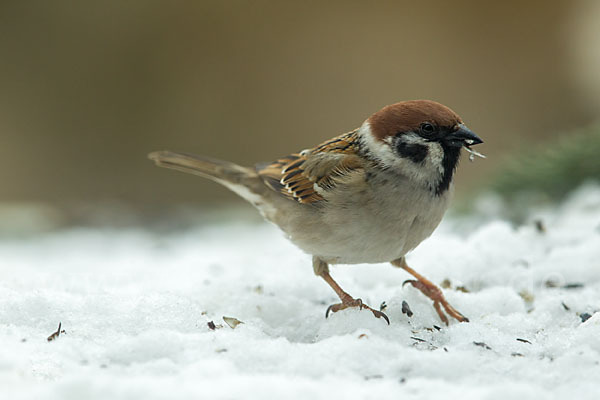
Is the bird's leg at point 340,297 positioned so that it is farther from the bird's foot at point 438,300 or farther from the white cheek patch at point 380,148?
the white cheek patch at point 380,148

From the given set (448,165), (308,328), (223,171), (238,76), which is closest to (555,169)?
(448,165)

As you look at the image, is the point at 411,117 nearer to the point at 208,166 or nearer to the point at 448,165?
the point at 448,165

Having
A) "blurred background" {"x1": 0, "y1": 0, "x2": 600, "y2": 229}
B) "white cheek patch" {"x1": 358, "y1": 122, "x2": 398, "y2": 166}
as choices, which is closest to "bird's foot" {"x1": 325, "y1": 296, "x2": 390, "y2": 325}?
"white cheek patch" {"x1": 358, "y1": 122, "x2": 398, "y2": 166}

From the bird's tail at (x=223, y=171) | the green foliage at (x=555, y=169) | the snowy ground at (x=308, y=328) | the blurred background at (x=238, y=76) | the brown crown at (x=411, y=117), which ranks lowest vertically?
the snowy ground at (x=308, y=328)

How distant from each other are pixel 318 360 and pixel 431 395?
44 cm

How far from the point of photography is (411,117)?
10.4ft

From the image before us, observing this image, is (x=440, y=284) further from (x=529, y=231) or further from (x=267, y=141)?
(x=267, y=141)

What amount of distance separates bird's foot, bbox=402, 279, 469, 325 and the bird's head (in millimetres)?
510

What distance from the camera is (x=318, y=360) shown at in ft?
7.86

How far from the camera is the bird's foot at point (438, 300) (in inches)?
127

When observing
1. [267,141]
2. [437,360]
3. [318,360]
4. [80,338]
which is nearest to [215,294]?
[80,338]

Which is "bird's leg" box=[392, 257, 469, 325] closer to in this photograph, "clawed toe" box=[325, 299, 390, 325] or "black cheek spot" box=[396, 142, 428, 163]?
"clawed toe" box=[325, 299, 390, 325]

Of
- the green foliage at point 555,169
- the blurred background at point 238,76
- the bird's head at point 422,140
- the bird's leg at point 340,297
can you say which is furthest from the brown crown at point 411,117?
the blurred background at point 238,76

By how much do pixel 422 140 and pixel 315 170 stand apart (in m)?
0.75
